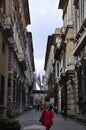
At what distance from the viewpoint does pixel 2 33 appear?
29234 mm

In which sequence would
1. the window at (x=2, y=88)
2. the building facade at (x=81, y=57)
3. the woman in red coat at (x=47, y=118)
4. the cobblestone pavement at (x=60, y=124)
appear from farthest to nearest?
1. the building facade at (x=81, y=57)
2. the window at (x=2, y=88)
3. the cobblestone pavement at (x=60, y=124)
4. the woman in red coat at (x=47, y=118)

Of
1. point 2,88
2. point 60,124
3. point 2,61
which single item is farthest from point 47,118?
Result: point 60,124

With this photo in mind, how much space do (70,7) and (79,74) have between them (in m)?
12.4

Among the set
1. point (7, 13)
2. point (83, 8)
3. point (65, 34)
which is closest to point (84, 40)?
point (83, 8)

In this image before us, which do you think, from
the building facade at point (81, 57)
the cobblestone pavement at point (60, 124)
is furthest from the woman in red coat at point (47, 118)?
the building facade at point (81, 57)

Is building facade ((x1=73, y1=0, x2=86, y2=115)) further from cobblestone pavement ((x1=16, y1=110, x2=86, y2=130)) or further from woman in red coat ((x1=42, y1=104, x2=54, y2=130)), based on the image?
woman in red coat ((x1=42, y1=104, x2=54, y2=130))

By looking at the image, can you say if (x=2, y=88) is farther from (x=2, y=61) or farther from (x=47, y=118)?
(x=47, y=118)

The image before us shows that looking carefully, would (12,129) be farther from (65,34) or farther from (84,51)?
(65,34)

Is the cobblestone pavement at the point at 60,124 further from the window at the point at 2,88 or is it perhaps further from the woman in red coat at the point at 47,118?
the woman in red coat at the point at 47,118

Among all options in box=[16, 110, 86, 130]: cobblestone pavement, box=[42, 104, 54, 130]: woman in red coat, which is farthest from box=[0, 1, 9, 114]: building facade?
box=[42, 104, 54, 130]: woman in red coat

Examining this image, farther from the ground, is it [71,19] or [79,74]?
[71,19]

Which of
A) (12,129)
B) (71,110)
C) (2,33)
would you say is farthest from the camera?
(71,110)

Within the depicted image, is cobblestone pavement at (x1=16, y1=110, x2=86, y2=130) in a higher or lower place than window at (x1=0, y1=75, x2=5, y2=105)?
lower

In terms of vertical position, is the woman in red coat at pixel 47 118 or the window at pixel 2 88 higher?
the window at pixel 2 88
